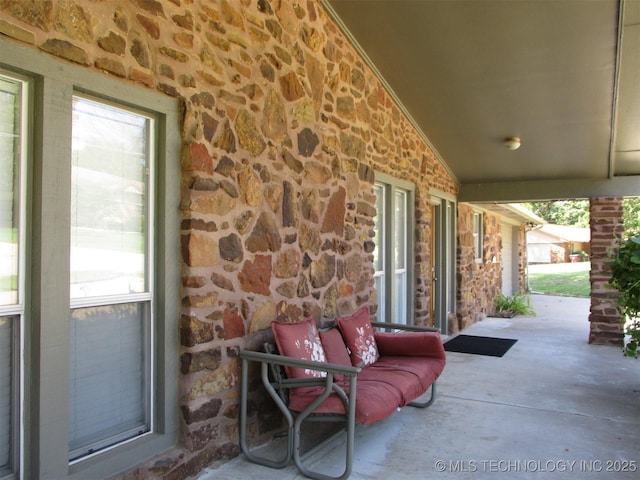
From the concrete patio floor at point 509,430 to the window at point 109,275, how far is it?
2.29ft

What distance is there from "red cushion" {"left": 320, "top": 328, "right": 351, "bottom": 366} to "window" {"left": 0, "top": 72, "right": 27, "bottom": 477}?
195 cm

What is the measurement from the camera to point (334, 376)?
126 inches

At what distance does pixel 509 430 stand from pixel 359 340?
125 cm

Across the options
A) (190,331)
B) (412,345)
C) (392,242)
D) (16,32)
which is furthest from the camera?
(392,242)

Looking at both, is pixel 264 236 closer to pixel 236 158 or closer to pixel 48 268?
pixel 236 158

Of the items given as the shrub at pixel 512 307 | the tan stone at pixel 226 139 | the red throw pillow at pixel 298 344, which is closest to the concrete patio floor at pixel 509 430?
the red throw pillow at pixel 298 344

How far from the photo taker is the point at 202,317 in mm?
2857

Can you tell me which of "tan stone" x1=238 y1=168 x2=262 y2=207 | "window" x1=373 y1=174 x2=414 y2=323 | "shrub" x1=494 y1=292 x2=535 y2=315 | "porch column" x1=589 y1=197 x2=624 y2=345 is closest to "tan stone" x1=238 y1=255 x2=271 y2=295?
"tan stone" x1=238 y1=168 x2=262 y2=207

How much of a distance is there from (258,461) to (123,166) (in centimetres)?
186

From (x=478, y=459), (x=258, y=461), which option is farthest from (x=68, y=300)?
(x=478, y=459)

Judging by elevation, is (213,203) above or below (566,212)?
below

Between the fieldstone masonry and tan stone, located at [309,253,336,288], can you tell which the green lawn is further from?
tan stone, located at [309,253,336,288]

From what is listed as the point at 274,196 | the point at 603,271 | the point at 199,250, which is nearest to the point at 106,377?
the point at 199,250

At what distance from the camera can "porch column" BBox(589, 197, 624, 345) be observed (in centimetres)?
692
